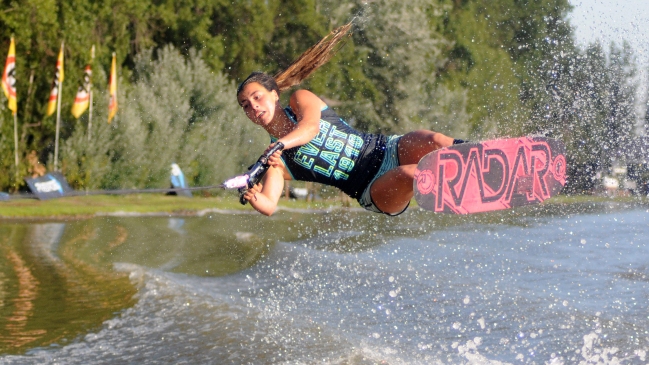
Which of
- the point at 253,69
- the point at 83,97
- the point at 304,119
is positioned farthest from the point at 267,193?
the point at 253,69

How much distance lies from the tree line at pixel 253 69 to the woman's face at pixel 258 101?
9.80 meters

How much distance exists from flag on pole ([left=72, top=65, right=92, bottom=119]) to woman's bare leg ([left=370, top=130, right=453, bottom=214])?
16.2 metres

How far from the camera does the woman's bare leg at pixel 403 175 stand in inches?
240

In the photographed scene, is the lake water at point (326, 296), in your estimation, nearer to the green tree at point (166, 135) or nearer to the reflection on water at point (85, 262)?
the reflection on water at point (85, 262)

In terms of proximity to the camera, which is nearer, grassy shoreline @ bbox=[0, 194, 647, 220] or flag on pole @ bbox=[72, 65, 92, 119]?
grassy shoreline @ bbox=[0, 194, 647, 220]

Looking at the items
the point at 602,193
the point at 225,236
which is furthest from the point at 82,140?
the point at 602,193

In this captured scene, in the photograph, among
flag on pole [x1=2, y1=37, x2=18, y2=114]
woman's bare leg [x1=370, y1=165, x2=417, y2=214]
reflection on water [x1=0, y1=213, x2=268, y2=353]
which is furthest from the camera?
flag on pole [x1=2, y1=37, x2=18, y2=114]

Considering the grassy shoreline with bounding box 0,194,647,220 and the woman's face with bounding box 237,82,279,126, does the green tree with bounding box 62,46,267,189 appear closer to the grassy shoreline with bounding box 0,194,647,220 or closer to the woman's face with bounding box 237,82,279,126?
the grassy shoreline with bounding box 0,194,647,220

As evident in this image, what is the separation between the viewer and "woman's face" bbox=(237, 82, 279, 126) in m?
5.86

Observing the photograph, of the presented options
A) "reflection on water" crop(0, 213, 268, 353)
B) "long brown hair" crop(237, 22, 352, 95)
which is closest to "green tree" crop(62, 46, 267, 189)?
"reflection on water" crop(0, 213, 268, 353)

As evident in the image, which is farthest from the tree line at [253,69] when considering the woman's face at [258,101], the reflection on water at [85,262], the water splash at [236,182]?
the water splash at [236,182]

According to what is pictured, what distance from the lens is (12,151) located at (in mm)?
21500

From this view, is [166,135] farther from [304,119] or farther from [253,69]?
[304,119]

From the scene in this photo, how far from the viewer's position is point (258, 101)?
19.3 ft
